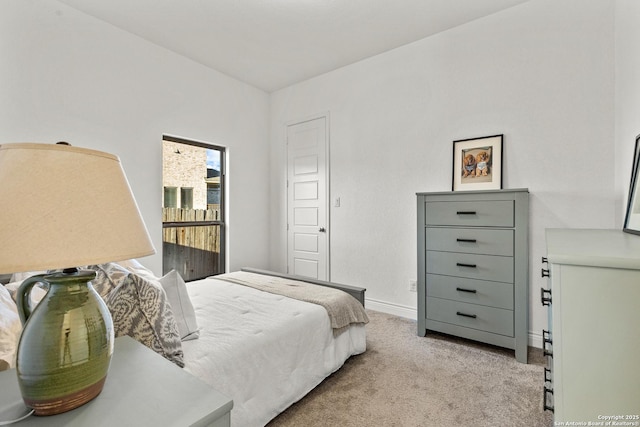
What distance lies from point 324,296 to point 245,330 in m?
0.70

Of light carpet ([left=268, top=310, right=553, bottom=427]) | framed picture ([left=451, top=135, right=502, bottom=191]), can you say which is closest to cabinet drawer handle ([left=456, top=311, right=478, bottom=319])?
light carpet ([left=268, top=310, right=553, bottom=427])

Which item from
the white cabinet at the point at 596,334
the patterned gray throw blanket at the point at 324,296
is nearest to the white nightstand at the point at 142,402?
the white cabinet at the point at 596,334

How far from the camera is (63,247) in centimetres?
53

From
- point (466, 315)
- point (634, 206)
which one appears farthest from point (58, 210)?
point (466, 315)

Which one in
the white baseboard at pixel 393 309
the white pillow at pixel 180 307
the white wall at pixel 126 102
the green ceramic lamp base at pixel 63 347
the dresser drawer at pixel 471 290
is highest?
the white wall at pixel 126 102

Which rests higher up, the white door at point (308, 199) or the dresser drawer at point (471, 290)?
the white door at point (308, 199)

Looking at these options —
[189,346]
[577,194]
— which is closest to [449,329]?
[577,194]

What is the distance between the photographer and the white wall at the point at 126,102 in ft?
7.66

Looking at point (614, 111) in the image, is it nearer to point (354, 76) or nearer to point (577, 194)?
point (577, 194)

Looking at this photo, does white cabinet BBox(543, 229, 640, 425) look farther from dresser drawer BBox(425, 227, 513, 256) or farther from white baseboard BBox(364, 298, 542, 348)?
white baseboard BBox(364, 298, 542, 348)

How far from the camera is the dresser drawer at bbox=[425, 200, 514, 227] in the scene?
226 centimetres

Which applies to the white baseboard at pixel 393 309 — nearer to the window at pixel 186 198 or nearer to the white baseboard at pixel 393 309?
the white baseboard at pixel 393 309

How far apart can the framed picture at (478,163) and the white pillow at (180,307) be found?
240 cm

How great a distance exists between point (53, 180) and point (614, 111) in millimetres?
3130
